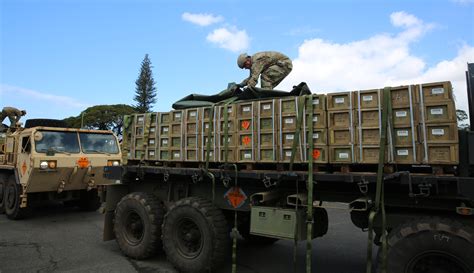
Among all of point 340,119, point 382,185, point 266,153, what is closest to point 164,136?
point 266,153

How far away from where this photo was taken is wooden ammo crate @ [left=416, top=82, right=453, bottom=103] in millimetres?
4138

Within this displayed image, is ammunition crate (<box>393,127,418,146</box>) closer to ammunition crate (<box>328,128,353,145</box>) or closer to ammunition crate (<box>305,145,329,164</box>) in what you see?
Answer: ammunition crate (<box>328,128,353,145</box>)

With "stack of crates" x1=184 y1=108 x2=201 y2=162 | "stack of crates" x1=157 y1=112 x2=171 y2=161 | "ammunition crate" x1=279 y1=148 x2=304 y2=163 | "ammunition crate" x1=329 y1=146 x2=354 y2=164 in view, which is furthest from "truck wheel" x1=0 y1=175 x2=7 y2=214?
"ammunition crate" x1=329 y1=146 x2=354 y2=164

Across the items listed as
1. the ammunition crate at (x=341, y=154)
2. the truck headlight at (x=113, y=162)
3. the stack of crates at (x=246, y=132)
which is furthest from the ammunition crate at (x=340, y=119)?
the truck headlight at (x=113, y=162)

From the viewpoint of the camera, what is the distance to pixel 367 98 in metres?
4.62

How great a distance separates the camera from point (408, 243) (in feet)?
13.9

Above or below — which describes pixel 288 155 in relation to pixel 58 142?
below

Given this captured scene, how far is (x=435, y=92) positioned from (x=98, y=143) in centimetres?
979

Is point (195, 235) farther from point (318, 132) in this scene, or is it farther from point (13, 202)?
point (13, 202)

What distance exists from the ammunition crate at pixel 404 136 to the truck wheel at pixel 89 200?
9.78m

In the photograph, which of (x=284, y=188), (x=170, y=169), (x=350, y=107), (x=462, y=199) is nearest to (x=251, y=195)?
(x=284, y=188)

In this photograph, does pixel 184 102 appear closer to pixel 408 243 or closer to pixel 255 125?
pixel 255 125

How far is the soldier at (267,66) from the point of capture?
6773 millimetres

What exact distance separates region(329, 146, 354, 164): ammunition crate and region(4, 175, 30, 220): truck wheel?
9.22 meters
